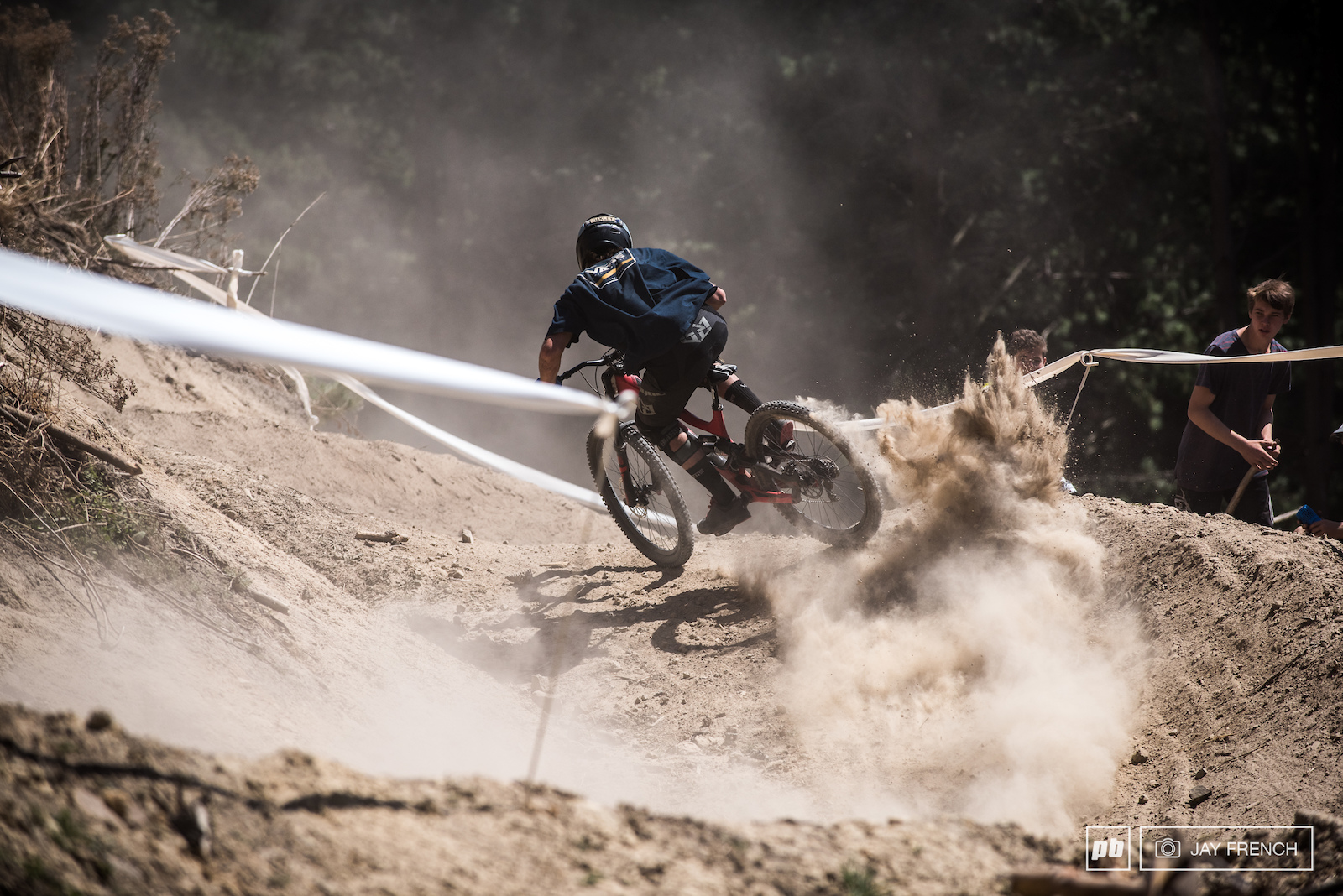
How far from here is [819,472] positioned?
4969 mm

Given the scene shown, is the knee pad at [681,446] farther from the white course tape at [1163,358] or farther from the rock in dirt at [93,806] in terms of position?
the rock in dirt at [93,806]

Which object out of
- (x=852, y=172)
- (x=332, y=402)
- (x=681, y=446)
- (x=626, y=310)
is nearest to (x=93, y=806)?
(x=626, y=310)

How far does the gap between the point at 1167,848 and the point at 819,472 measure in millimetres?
2618

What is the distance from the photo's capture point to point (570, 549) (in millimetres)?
6383

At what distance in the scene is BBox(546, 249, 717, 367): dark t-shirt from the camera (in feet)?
15.8

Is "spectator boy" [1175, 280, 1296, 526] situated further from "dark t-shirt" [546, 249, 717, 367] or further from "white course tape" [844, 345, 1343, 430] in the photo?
"dark t-shirt" [546, 249, 717, 367]

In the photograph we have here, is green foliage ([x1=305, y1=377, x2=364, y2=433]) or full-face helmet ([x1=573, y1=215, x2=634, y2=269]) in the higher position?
green foliage ([x1=305, y1=377, x2=364, y2=433])

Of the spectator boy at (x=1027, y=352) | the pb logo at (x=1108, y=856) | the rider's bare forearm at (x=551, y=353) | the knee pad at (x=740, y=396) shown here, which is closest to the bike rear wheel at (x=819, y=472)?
the knee pad at (x=740, y=396)

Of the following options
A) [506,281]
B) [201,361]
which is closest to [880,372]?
[506,281]

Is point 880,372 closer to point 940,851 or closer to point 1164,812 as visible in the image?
point 1164,812

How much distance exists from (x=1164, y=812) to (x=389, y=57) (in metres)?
21.6

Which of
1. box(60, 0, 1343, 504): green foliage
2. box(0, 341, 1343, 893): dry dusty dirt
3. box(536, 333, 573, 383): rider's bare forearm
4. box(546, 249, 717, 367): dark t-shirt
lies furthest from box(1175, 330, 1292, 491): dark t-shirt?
box(60, 0, 1343, 504): green foliage

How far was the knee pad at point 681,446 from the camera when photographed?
5.25 m

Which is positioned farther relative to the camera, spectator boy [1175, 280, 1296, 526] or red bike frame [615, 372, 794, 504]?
red bike frame [615, 372, 794, 504]
